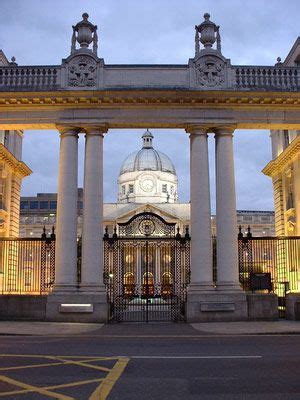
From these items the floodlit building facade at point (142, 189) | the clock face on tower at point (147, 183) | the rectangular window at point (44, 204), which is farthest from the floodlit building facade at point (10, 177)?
the rectangular window at point (44, 204)

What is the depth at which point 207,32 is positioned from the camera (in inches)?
1168

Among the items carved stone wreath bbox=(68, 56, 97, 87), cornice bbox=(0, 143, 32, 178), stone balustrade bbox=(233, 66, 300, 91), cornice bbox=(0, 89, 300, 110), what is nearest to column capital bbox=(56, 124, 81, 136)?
cornice bbox=(0, 89, 300, 110)

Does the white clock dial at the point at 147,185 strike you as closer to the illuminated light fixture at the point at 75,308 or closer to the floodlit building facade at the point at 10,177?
the floodlit building facade at the point at 10,177

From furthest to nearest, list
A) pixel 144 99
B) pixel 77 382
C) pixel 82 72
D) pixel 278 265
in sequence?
pixel 278 265 < pixel 82 72 < pixel 144 99 < pixel 77 382

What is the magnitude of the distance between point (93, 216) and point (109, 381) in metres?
18.4

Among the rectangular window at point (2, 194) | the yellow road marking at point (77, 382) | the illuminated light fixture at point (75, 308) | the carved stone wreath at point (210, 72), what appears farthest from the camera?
the rectangular window at point (2, 194)

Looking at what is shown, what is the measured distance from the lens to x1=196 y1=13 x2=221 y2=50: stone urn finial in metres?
29.6

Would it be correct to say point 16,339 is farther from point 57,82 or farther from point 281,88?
point 281,88

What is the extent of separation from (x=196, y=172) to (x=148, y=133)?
10593cm

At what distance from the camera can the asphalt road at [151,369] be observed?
29.2 feet

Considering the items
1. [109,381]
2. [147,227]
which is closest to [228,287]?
[147,227]

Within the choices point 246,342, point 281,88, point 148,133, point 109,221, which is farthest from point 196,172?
point 148,133

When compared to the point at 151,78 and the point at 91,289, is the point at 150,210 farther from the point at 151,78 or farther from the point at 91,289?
the point at 91,289

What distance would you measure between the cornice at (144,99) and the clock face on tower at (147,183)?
9501 centimetres
